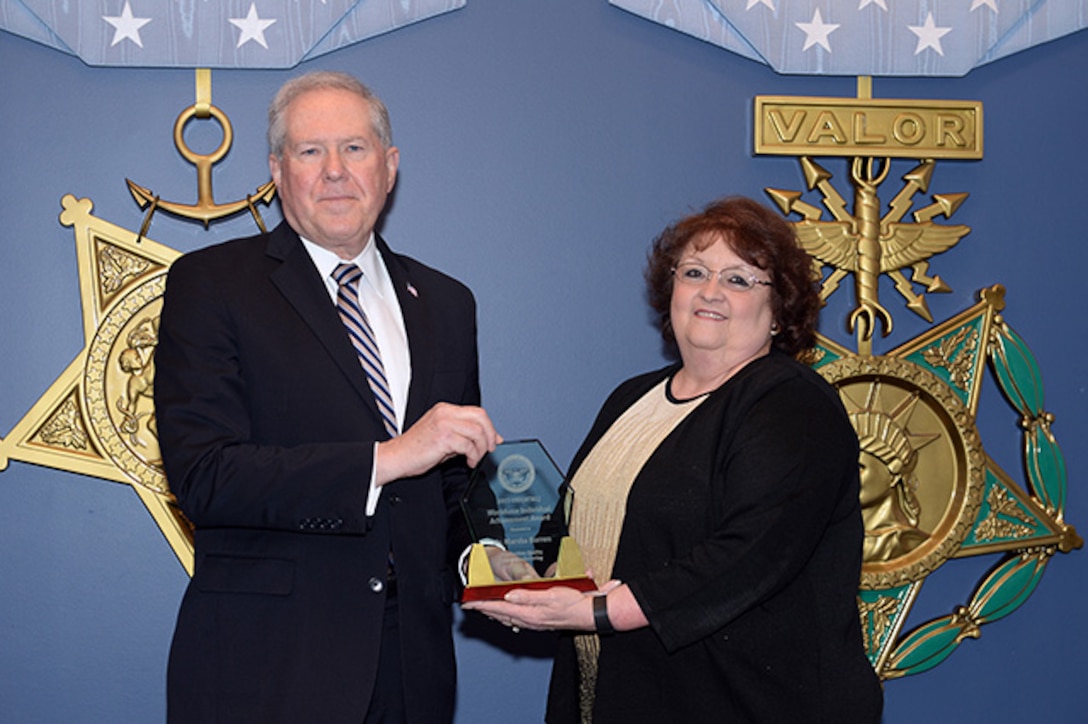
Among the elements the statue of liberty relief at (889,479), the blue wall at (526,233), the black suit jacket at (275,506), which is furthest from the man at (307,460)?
the statue of liberty relief at (889,479)

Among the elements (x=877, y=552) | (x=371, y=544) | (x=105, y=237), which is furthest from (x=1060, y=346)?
(x=105, y=237)

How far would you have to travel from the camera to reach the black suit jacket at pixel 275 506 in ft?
5.95

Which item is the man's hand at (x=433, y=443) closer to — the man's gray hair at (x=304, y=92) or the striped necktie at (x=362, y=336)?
the striped necktie at (x=362, y=336)

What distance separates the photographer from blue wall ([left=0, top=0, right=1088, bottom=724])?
2578mm

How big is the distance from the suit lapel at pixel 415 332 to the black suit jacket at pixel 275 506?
0.03 meters

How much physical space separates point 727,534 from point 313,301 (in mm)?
783

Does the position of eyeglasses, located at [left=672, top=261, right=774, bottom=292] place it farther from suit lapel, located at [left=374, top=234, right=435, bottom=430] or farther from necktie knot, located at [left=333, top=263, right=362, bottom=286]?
necktie knot, located at [left=333, top=263, right=362, bottom=286]

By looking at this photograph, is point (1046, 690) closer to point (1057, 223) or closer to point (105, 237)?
point (1057, 223)

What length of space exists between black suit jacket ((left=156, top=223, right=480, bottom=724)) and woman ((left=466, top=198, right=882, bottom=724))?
0.83ft

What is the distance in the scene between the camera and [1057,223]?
3.04 metres

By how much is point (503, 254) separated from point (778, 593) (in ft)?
3.67

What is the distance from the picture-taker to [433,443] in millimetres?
1806

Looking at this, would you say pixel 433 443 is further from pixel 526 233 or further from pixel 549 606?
pixel 526 233

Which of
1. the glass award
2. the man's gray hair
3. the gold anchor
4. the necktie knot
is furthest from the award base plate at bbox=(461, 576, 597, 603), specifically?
the gold anchor
